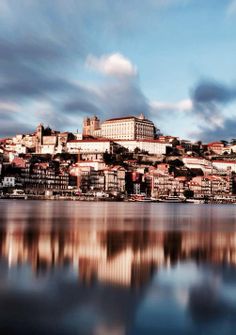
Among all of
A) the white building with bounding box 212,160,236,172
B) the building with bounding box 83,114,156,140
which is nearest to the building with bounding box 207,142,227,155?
the white building with bounding box 212,160,236,172

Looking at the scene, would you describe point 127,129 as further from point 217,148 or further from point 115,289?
point 115,289

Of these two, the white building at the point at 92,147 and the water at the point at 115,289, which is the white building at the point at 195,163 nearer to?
the white building at the point at 92,147

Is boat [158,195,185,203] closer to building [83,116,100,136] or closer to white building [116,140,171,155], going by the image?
white building [116,140,171,155]

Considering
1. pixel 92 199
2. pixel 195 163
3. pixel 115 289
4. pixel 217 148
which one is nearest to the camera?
pixel 115 289

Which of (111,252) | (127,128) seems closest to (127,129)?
(127,128)

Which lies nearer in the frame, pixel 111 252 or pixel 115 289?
pixel 115 289

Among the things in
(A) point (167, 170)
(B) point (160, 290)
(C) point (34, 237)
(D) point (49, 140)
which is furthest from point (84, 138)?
(B) point (160, 290)

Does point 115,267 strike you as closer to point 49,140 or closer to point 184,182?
point 184,182
